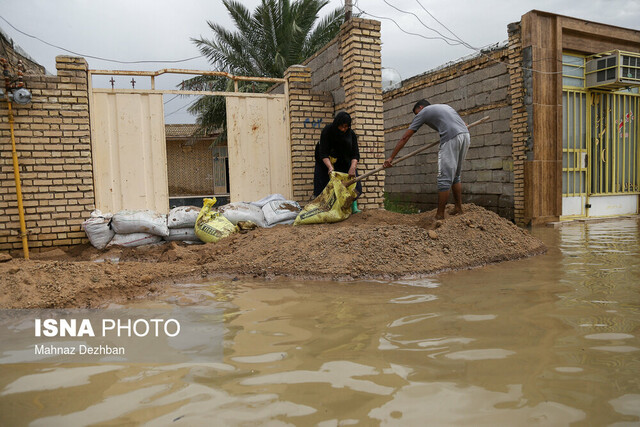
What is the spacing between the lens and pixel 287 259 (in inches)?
144

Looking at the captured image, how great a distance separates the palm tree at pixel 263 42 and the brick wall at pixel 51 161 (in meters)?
8.33

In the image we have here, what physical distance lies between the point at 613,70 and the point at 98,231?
816 centimetres

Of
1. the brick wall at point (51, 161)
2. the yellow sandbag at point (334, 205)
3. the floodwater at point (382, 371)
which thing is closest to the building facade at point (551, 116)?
the yellow sandbag at point (334, 205)

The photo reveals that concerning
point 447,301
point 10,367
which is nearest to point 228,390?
point 10,367

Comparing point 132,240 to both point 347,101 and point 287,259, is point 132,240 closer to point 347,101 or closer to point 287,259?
point 287,259

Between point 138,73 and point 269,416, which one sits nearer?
point 269,416

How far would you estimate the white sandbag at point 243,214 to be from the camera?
5.10m

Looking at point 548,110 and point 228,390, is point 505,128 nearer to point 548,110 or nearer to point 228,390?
point 548,110

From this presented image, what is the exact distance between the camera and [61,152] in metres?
5.02

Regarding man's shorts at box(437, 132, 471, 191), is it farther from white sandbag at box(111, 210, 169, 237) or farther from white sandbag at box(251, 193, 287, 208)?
white sandbag at box(111, 210, 169, 237)

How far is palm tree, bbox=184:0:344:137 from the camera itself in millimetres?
13477

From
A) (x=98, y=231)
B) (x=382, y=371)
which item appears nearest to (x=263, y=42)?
(x=98, y=231)

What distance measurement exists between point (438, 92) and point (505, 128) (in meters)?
1.82

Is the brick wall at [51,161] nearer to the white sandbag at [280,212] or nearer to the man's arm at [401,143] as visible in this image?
the white sandbag at [280,212]
